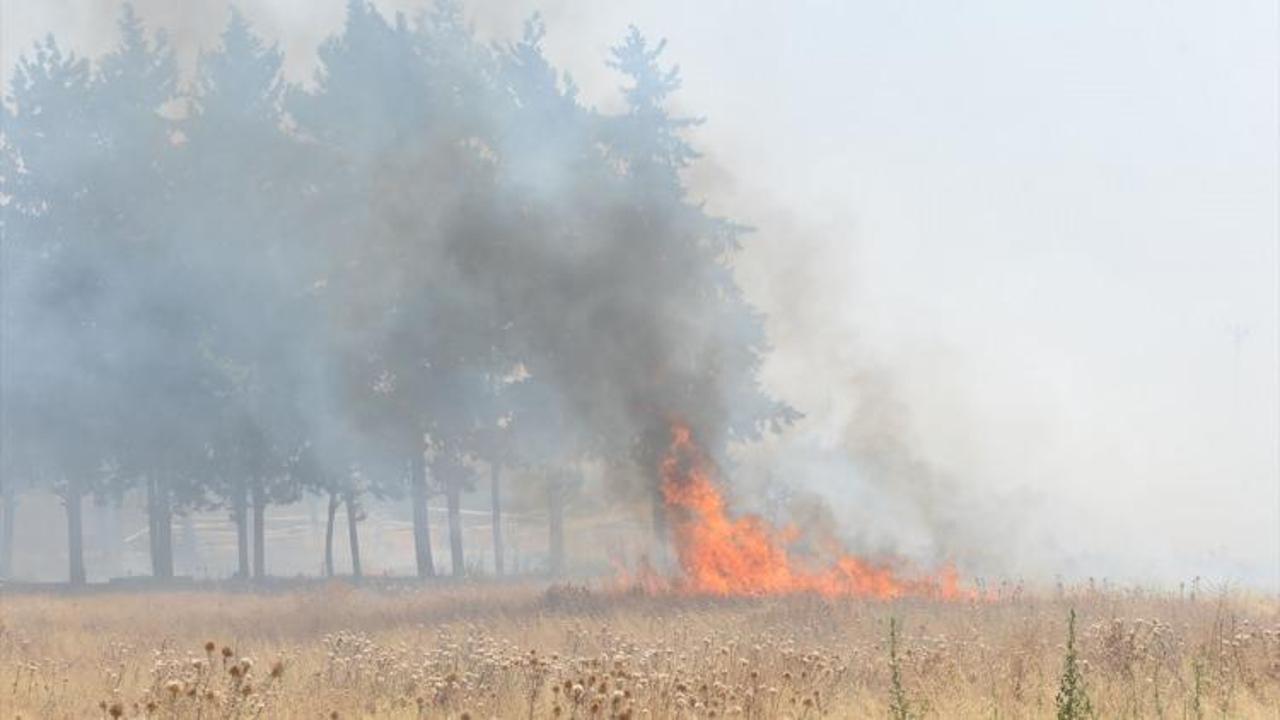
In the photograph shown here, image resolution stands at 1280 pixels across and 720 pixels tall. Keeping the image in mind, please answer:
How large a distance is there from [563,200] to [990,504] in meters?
16.2

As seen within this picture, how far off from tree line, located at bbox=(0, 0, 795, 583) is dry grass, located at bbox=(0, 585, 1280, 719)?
34.7ft

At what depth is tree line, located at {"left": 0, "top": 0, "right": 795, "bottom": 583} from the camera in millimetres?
30047


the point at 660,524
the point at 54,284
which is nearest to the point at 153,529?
the point at 54,284

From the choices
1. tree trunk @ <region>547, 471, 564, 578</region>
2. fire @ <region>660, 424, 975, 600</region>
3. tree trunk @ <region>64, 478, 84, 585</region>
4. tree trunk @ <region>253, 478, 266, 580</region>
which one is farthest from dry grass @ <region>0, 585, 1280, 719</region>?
tree trunk @ <region>64, 478, 84, 585</region>

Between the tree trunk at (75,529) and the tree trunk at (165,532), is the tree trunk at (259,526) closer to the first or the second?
the tree trunk at (165,532)

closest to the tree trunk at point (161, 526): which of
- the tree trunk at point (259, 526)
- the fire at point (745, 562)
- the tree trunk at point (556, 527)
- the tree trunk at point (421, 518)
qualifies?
the tree trunk at point (259, 526)

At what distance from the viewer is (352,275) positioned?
1304 inches

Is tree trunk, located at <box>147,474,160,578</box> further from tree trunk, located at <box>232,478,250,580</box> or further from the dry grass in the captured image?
the dry grass

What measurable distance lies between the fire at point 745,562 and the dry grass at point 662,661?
2336 mm

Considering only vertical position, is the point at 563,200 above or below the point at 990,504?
above

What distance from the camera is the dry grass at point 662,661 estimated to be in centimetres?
961

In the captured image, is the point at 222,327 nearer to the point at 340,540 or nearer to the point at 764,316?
the point at 764,316

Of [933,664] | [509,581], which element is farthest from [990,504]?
[933,664]

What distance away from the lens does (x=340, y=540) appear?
77875 mm
